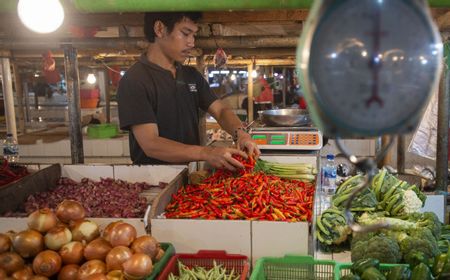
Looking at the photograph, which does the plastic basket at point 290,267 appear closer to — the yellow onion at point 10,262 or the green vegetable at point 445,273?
the green vegetable at point 445,273

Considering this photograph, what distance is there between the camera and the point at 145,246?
2.38 meters

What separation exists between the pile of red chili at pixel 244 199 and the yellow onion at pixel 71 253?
0.71 metres

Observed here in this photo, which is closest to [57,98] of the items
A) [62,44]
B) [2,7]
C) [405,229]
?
[62,44]

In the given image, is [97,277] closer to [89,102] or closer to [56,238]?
[56,238]

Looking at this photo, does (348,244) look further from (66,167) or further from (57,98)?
(57,98)

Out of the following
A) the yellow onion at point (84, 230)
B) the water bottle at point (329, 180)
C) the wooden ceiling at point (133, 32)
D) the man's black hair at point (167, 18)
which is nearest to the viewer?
the yellow onion at point (84, 230)

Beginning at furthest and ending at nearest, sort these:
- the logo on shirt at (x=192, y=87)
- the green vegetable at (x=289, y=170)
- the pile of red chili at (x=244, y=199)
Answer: the logo on shirt at (x=192, y=87) → the green vegetable at (x=289, y=170) → the pile of red chili at (x=244, y=199)

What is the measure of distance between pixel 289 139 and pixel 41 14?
2.66 m

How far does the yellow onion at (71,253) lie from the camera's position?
7.67 feet

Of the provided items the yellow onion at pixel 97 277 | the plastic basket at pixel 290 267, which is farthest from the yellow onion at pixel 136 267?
the plastic basket at pixel 290 267

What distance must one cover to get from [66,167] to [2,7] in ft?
5.03

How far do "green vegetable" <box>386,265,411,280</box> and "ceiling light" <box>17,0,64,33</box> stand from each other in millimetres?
2887

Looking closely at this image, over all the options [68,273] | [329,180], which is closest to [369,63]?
[68,273]

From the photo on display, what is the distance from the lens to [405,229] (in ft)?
10.1
